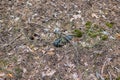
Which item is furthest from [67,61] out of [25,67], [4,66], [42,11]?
[42,11]

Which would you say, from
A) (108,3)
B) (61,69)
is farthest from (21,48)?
(108,3)

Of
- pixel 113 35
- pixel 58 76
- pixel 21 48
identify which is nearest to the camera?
pixel 58 76

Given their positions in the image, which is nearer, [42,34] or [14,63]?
[14,63]

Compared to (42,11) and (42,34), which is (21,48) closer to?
(42,34)

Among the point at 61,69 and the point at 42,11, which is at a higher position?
the point at 42,11

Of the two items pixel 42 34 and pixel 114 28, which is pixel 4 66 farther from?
pixel 114 28

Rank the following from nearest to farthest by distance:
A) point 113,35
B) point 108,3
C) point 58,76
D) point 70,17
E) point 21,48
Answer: point 58,76, point 21,48, point 113,35, point 70,17, point 108,3
